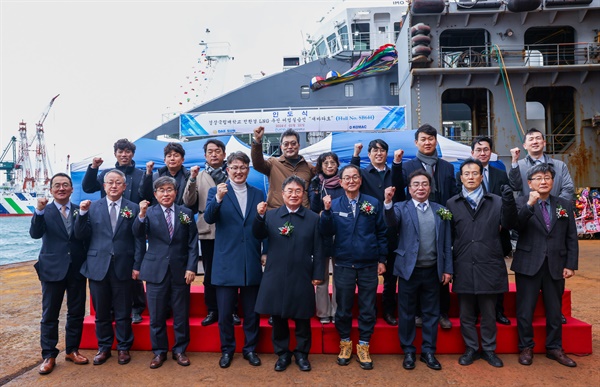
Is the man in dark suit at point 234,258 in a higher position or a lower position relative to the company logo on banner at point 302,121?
lower

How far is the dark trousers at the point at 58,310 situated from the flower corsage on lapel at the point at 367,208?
8.35 ft

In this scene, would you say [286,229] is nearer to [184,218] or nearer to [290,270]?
[290,270]

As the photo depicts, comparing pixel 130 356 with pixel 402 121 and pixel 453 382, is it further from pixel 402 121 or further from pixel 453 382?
pixel 402 121

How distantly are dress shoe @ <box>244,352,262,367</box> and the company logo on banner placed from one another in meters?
11.1

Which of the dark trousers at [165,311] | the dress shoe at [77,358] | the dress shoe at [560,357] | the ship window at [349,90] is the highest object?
the ship window at [349,90]


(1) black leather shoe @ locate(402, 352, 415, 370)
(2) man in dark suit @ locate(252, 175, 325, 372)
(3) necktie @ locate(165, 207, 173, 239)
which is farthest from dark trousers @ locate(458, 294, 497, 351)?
(3) necktie @ locate(165, 207, 173, 239)

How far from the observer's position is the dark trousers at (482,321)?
340cm

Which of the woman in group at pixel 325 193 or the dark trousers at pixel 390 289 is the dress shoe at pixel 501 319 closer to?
the dark trousers at pixel 390 289

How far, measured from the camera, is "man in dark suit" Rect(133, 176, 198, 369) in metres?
3.47

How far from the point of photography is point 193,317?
162 inches

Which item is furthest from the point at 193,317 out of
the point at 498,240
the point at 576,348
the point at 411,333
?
the point at 576,348

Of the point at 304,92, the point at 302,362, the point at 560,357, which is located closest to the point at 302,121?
the point at 304,92

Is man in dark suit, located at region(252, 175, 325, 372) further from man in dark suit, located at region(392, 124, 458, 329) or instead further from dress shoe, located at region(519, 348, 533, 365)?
dress shoe, located at region(519, 348, 533, 365)

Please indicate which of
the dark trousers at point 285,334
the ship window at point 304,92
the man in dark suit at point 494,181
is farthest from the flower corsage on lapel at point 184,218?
the ship window at point 304,92
